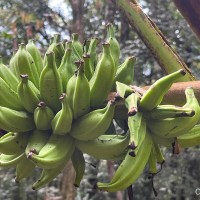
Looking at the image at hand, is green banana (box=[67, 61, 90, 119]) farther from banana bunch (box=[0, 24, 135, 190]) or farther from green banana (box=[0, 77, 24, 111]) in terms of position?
green banana (box=[0, 77, 24, 111])

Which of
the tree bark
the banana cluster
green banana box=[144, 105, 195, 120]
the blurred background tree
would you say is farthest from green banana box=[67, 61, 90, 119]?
the blurred background tree

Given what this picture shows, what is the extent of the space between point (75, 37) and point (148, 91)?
270 mm

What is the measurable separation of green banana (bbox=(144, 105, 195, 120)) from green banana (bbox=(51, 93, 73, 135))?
122mm

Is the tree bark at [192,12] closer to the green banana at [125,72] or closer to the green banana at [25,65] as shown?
the green banana at [125,72]

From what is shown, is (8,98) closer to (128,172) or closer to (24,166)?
(24,166)

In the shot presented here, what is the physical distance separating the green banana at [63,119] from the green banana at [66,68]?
0.07 m

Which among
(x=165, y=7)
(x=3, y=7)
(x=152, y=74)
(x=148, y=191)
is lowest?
(x=148, y=191)

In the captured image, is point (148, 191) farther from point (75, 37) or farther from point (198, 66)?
point (75, 37)

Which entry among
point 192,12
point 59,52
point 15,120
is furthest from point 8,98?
point 192,12

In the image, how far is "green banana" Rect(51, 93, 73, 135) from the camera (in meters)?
0.71

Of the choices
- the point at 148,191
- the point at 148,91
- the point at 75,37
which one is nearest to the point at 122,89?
the point at 148,91

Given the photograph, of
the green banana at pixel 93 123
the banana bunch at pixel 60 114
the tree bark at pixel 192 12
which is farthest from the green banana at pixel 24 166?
the tree bark at pixel 192 12

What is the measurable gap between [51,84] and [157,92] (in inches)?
7.0

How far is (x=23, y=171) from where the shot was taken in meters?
0.83
